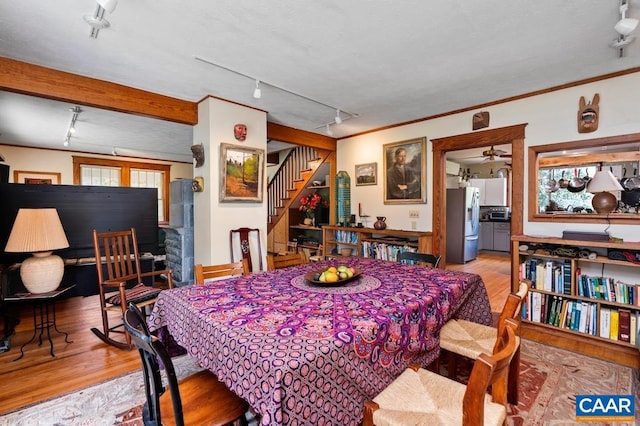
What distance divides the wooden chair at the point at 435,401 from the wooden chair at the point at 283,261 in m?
1.43

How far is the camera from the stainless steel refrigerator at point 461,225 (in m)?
A: 6.32

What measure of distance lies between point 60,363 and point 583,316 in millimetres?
4767

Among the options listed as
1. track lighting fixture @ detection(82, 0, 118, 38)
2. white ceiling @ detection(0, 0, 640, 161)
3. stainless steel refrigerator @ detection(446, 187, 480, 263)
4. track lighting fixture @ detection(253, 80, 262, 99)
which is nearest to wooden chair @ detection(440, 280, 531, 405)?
white ceiling @ detection(0, 0, 640, 161)

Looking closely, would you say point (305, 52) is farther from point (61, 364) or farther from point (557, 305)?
point (557, 305)

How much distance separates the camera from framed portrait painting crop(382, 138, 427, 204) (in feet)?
14.5

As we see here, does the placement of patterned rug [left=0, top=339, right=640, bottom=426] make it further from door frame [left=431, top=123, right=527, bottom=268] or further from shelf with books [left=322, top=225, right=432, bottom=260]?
shelf with books [left=322, top=225, right=432, bottom=260]

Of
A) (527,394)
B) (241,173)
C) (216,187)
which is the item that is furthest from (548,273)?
(216,187)

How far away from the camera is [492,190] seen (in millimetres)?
7984

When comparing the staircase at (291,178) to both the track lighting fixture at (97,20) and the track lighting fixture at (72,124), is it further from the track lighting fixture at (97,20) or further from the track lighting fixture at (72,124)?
the track lighting fixture at (97,20)

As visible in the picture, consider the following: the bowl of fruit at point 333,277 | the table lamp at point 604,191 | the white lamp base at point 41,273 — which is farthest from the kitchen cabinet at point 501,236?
the white lamp base at point 41,273

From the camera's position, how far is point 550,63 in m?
2.71

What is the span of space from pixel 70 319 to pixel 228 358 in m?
3.46

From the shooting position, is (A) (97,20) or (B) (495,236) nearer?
(A) (97,20)

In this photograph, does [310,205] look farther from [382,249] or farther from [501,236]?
[501,236]
